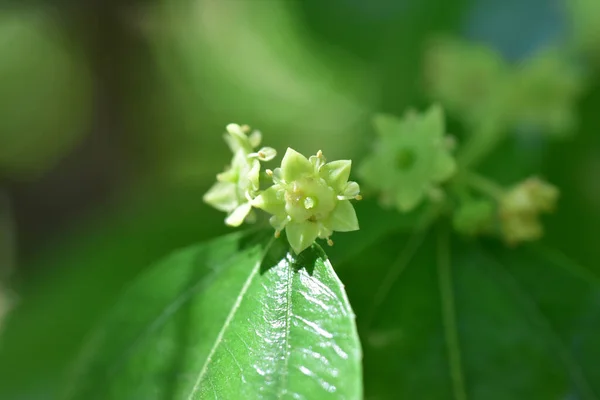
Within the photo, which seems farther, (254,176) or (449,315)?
(449,315)

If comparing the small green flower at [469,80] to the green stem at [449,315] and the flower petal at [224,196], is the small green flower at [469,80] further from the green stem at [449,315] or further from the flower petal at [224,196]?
the flower petal at [224,196]

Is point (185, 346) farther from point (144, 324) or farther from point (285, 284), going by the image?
point (285, 284)

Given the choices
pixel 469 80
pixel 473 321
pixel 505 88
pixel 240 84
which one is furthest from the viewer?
pixel 240 84

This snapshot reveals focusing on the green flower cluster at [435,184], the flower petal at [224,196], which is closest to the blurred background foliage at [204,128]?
the green flower cluster at [435,184]

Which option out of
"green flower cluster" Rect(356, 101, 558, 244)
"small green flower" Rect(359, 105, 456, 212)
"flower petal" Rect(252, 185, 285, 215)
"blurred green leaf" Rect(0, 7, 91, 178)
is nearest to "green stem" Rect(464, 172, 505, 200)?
"green flower cluster" Rect(356, 101, 558, 244)

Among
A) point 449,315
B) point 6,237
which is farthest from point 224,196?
point 6,237

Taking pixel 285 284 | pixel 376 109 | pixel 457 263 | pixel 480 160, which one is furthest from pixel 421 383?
pixel 376 109

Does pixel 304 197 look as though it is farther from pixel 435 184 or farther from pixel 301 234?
pixel 435 184
